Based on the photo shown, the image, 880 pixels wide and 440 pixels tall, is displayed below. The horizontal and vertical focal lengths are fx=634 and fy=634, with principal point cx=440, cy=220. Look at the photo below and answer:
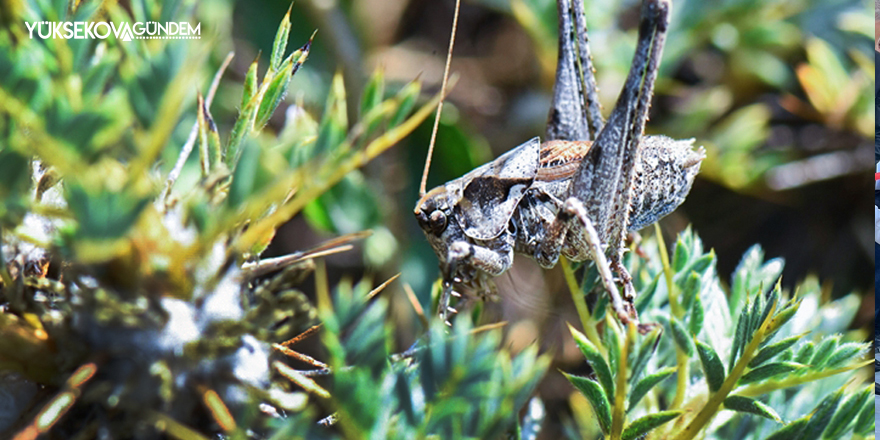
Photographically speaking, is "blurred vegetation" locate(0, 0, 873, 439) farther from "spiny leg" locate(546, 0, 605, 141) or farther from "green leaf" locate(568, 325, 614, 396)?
"spiny leg" locate(546, 0, 605, 141)

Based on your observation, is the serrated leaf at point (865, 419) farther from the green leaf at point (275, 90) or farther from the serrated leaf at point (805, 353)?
the green leaf at point (275, 90)

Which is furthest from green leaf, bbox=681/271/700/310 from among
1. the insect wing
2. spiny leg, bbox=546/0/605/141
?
spiny leg, bbox=546/0/605/141

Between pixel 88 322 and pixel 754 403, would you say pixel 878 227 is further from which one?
pixel 88 322

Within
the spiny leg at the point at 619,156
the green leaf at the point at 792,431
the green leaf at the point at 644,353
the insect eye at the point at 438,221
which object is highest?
the spiny leg at the point at 619,156

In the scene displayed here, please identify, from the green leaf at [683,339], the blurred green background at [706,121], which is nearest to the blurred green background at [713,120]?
→ the blurred green background at [706,121]

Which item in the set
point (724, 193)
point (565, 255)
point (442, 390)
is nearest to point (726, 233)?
point (724, 193)

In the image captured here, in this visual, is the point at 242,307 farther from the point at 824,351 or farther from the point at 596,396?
the point at 824,351

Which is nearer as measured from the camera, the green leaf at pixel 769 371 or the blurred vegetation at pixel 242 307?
the blurred vegetation at pixel 242 307
